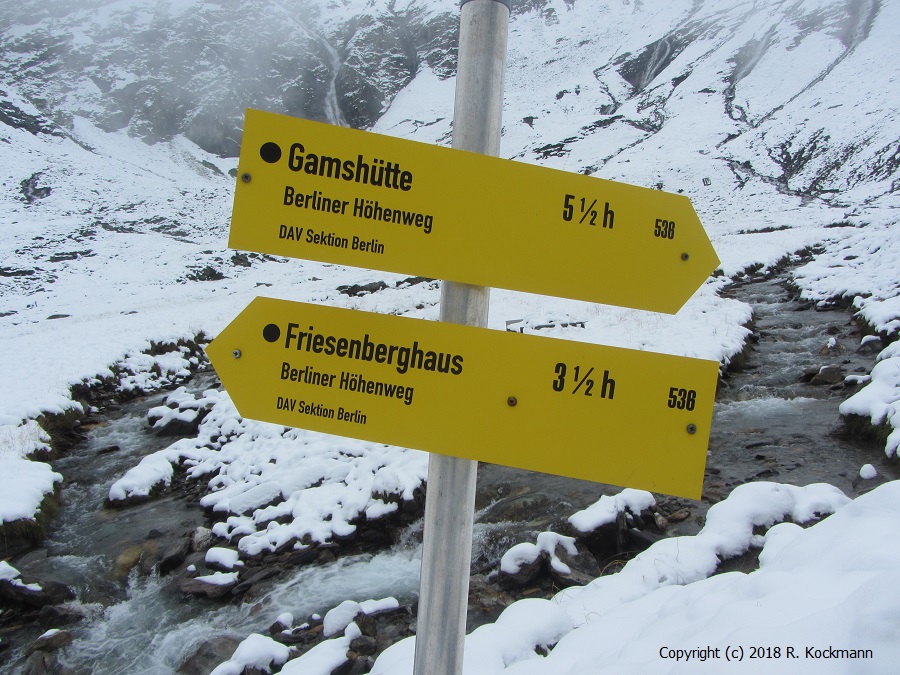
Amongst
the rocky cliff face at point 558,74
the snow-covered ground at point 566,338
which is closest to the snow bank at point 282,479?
the snow-covered ground at point 566,338

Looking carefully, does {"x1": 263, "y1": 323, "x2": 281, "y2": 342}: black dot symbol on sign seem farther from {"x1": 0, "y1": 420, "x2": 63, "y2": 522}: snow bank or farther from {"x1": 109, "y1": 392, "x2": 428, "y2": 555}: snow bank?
{"x1": 0, "y1": 420, "x2": 63, "y2": 522}: snow bank

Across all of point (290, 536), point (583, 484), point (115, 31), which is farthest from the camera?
point (115, 31)

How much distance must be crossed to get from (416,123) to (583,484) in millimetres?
102990

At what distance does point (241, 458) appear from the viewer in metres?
7.88

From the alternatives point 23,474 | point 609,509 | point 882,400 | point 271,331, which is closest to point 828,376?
point 882,400

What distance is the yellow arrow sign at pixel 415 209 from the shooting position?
1.48 metres

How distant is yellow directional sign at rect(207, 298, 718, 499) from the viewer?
4.84 ft

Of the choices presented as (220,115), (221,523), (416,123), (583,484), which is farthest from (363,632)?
(220,115)

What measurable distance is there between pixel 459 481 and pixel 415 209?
2.59 feet

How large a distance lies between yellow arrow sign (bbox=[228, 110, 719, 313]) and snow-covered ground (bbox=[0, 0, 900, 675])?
1782 millimetres

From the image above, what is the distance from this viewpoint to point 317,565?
5840 millimetres

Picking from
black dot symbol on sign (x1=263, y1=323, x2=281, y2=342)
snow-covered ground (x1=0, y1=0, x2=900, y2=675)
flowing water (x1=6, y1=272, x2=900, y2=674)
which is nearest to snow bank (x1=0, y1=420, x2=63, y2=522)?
snow-covered ground (x1=0, y1=0, x2=900, y2=675)

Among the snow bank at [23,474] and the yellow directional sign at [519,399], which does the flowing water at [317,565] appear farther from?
the yellow directional sign at [519,399]

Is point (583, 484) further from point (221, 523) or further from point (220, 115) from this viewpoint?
point (220, 115)
